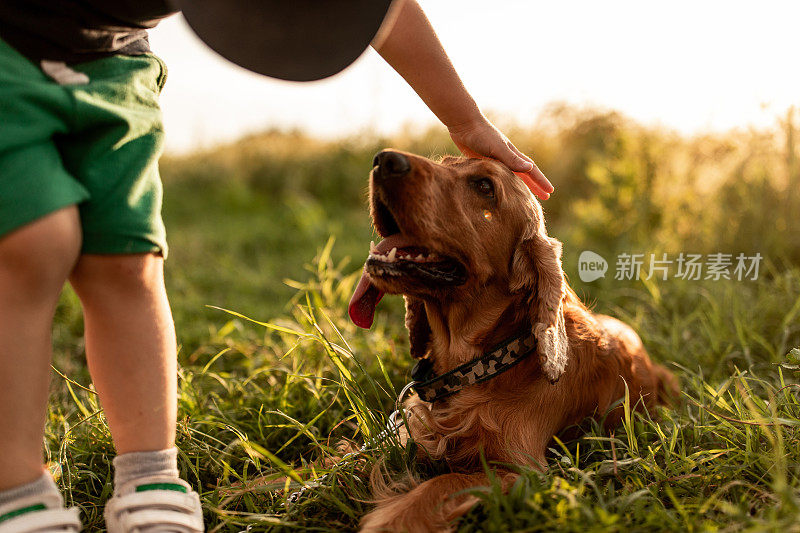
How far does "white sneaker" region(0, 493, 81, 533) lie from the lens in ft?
4.63

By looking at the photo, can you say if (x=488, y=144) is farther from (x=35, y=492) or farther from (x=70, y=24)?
(x=35, y=492)

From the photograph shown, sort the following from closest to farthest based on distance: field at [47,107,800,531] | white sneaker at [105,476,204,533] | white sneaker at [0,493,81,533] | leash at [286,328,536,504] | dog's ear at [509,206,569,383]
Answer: white sneaker at [0,493,81,533], white sneaker at [105,476,204,533], field at [47,107,800,531], dog's ear at [509,206,569,383], leash at [286,328,536,504]

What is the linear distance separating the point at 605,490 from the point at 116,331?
1.41m

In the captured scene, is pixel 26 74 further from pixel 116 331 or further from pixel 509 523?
pixel 509 523

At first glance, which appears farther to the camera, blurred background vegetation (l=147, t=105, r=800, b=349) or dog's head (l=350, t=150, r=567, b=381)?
blurred background vegetation (l=147, t=105, r=800, b=349)

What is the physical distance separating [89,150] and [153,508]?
89cm

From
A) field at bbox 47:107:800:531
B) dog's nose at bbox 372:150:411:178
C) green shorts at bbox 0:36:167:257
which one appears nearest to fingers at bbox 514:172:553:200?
dog's nose at bbox 372:150:411:178

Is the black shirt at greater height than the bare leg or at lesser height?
greater

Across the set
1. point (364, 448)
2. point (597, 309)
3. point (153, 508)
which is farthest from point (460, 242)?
point (597, 309)

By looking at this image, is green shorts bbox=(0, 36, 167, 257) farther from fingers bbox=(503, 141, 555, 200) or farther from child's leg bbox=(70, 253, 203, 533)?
fingers bbox=(503, 141, 555, 200)

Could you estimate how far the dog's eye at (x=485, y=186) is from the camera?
2.26m

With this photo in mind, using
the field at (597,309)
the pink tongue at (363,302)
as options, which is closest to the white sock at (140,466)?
the field at (597,309)

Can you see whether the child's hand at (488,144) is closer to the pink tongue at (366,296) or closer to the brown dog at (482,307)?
the brown dog at (482,307)

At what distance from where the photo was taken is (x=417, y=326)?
252 centimetres
